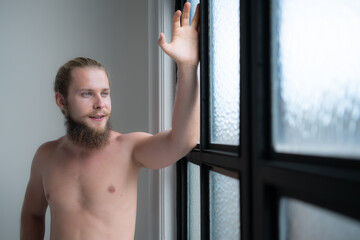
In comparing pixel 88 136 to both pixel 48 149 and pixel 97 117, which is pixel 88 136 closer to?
pixel 97 117

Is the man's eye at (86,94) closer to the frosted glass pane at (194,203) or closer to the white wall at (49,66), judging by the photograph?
the frosted glass pane at (194,203)

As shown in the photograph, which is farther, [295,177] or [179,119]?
[179,119]

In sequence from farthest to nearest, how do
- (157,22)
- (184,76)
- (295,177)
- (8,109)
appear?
(8,109) < (157,22) < (184,76) < (295,177)

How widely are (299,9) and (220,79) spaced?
1.41ft

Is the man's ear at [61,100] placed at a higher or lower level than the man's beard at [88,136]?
higher

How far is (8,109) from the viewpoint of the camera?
1978 millimetres

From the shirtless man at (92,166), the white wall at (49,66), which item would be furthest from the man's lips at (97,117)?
the white wall at (49,66)

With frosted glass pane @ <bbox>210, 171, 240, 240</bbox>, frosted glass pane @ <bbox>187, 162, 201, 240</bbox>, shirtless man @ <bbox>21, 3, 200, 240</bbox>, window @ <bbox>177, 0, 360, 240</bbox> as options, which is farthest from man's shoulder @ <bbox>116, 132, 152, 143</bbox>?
window @ <bbox>177, 0, 360, 240</bbox>

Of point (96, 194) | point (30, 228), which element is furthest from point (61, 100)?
point (30, 228)

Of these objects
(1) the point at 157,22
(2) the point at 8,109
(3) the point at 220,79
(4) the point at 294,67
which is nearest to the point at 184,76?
(3) the point at 220,79

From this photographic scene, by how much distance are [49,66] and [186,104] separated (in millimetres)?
1410

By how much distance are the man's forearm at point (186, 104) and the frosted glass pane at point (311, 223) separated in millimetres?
436

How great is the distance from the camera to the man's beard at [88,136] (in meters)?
1.21

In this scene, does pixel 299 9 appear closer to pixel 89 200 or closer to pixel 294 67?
pixel 294 67
